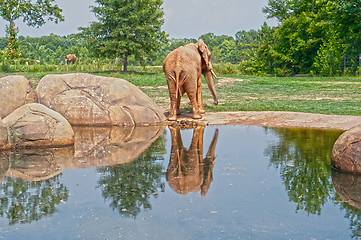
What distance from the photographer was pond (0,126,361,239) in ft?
17.9

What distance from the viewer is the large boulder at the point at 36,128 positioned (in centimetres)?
982

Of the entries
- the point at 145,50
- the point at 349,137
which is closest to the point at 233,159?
the point at 349,137

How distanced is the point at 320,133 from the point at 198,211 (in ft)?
22.1

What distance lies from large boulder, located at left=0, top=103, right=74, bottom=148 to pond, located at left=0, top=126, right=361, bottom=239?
0.32m

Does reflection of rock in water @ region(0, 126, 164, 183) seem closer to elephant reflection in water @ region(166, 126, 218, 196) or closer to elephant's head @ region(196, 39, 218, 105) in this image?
elephant reflection in water @ region(166, 126, 218, 196)

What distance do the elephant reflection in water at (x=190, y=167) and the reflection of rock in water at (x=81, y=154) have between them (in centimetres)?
84

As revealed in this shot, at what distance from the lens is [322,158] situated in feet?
29.7

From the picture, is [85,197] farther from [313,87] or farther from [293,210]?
[313,87]

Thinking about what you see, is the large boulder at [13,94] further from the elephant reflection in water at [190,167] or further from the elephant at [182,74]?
the elephant reflection in water at [190,167]

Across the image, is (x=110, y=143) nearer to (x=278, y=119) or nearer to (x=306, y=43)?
(x=278, y=119)

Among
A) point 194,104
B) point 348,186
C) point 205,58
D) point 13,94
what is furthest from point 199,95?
point 348,186

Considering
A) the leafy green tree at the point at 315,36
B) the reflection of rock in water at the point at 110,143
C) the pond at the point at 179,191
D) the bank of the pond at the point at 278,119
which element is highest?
the leafy green tree at the point at 315,36

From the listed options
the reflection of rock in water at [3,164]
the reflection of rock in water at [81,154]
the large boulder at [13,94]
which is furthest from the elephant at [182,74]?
the reflection of rock in water at [3,164]

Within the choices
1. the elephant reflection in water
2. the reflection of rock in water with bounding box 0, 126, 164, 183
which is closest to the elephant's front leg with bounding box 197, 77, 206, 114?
the reflection of rock in water with bounding box 0, 126, 164, 183
